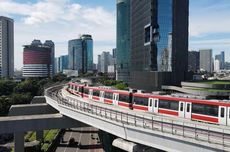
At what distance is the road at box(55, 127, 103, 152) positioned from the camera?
52.9m

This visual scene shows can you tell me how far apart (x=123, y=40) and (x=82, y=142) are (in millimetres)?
118838

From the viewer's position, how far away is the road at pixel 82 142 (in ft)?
173

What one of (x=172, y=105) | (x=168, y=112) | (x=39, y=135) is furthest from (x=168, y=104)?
(x=39, y=135)

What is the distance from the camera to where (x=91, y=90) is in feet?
165

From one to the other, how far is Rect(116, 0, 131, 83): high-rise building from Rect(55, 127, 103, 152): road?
99.1m

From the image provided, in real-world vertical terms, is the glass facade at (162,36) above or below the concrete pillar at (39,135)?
above

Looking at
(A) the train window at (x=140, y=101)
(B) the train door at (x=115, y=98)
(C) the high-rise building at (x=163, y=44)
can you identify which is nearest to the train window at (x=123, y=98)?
(B) the train door at (x=115, y=98)

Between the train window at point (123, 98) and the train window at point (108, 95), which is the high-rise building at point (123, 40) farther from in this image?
the train window at point (123, 98)

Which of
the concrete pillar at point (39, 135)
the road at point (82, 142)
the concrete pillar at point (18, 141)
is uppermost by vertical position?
the concrete pillar at point (18, 141)

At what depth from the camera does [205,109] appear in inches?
1109

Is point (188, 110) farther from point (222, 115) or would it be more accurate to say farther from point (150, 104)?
point (150, 104)

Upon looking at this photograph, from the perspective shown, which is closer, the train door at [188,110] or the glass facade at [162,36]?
the train door at [188,110]

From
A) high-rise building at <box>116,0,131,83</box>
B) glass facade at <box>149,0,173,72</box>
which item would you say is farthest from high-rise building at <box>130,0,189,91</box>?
high-rise building at <box>116,0,131,83</box>

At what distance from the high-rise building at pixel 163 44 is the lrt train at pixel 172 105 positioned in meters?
43.4
